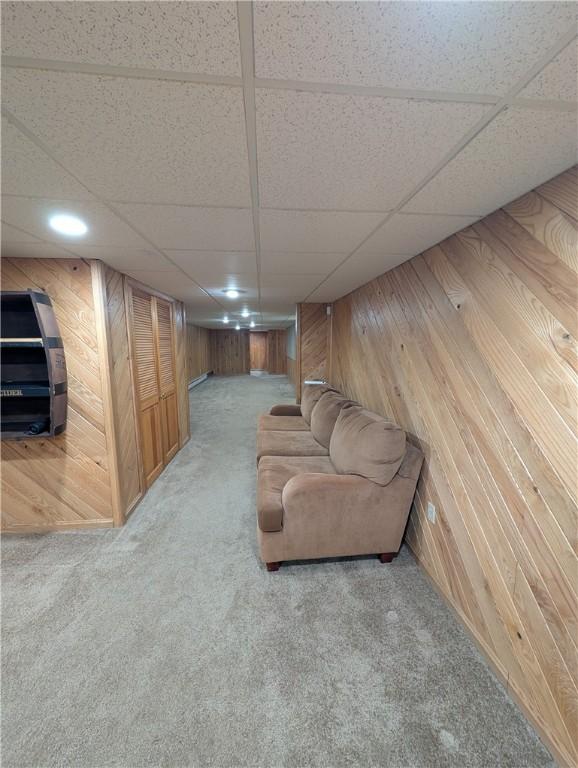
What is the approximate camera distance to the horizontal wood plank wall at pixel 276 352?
39.9 ft

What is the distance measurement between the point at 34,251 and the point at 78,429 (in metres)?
1.30

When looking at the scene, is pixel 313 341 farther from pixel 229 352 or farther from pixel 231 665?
pixel 229 352

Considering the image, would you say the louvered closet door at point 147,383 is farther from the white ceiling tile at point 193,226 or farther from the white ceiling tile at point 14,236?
the white ceiling tile at point 193,226

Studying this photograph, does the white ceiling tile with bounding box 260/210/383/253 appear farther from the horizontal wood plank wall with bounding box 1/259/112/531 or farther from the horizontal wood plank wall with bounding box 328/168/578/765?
the horizontal wood plank wall with bounding box 1/259/112/531

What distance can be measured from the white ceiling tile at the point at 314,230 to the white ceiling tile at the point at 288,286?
0.84 m

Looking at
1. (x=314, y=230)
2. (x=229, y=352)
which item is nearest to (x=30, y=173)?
(x=314, y=230)

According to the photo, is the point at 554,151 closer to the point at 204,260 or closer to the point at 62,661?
the point at 204,260

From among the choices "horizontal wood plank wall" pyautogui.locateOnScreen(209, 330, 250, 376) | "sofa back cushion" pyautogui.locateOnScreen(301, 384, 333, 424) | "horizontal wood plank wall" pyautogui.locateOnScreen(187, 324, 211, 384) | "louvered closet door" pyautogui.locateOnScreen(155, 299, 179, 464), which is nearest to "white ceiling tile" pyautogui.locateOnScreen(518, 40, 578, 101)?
"sofa back cushion" pyautogui.locateOnScreen(301, 384, 333, 424)

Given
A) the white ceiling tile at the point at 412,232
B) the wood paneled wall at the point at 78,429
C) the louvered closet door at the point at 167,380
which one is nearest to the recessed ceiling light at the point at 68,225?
the wood paneled wall at the point at 78,429

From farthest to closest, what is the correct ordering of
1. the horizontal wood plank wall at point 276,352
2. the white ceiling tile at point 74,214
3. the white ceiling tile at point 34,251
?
1. the horizontal wood plank wall at point 276,352
2. the white ceiling tile at point 34,251
3. the white ceiling tile at point 74,214

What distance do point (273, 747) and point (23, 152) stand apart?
2.26 metres

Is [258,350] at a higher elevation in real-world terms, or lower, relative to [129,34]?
lower

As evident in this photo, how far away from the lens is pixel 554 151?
3.04ft

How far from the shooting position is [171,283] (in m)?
2.92
